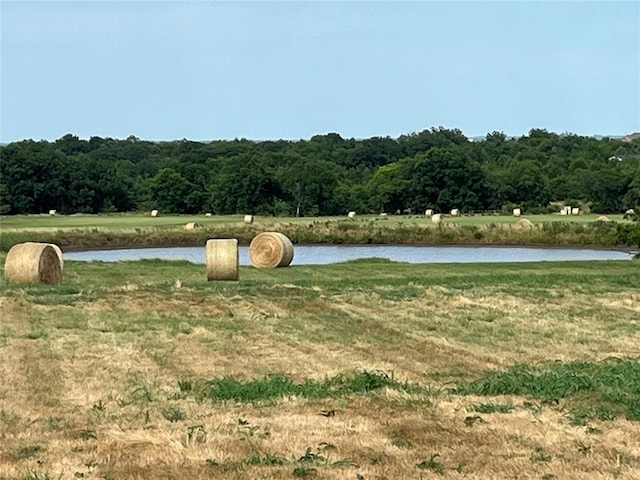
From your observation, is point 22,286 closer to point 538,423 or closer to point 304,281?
point 304,281

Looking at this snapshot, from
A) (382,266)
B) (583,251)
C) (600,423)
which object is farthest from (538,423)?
(583,251)

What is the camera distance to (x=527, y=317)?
1700cm

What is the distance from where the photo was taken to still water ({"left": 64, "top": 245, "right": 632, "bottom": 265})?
1646 inches

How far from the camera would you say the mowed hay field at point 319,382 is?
734 cm

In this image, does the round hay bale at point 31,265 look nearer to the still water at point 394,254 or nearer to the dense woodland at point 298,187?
the still water at point 394,254

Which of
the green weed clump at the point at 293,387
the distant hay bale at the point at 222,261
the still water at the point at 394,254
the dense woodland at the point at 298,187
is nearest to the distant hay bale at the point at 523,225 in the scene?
the still water at the point at 394,254

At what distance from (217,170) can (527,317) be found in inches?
3264

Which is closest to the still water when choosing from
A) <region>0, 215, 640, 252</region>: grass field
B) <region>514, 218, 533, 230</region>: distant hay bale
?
<region>0, 215, 640, 252</region>: grass field

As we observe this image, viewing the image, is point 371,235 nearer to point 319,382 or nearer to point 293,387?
point 319,382

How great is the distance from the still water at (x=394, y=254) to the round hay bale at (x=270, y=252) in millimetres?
6170

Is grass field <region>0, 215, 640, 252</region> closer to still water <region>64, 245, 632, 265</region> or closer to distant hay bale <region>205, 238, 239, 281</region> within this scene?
still water <region>64, 245, 632, 265</region>

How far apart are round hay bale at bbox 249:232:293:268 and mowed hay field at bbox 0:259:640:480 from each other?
33.9 ft

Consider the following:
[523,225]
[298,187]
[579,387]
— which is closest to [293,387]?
[579,387]

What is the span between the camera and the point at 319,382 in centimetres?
1077
